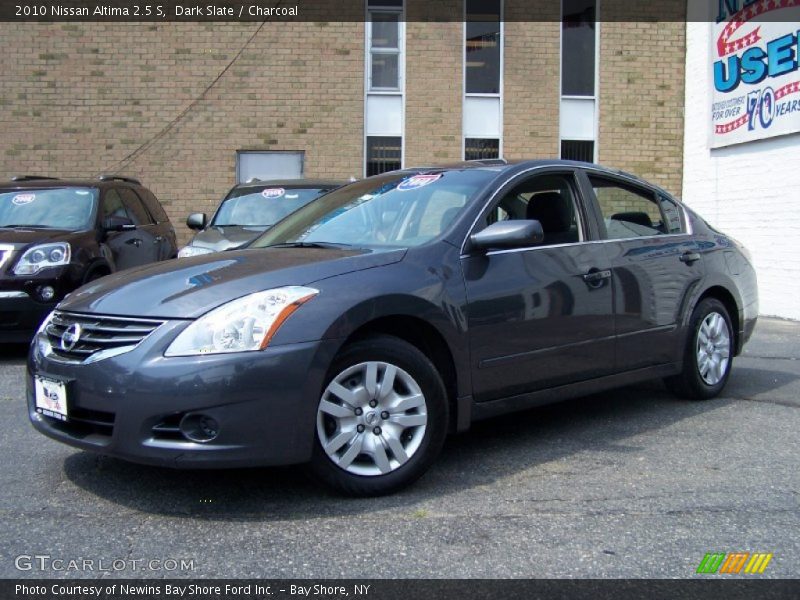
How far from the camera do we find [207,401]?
3404 mm

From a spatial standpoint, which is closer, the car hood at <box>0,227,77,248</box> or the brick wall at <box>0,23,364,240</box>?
the car hood at <box>0,227,77,248</box>

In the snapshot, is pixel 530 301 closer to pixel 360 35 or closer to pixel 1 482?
pixel 1 482

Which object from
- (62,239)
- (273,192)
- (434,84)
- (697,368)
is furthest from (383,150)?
(697,368)

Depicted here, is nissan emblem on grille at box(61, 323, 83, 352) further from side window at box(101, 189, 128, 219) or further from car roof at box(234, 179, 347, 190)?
car roof at box(234, 179, 347, 190)

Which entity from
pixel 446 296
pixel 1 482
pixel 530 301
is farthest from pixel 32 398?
pixel 530 301

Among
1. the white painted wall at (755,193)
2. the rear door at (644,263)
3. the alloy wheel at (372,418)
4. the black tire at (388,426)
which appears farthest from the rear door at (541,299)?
the white painted wall at (755,193)

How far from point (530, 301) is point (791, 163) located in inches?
338

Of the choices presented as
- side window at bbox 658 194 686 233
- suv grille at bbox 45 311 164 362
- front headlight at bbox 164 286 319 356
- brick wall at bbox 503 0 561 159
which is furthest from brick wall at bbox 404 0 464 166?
front headlight at bbox 164 286 319 356

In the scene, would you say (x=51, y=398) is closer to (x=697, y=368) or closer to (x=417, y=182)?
(x=417, y=182)

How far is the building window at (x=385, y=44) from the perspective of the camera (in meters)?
14.7

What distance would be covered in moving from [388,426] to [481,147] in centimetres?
1161

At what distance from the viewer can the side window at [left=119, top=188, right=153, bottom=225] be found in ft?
29.9

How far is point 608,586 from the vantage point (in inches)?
117

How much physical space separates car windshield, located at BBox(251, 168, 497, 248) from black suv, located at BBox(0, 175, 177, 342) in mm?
3202
